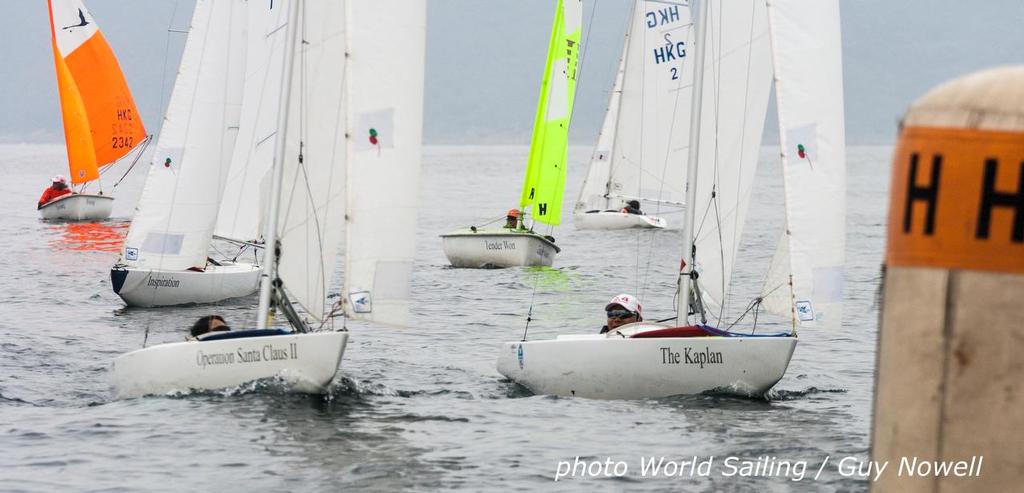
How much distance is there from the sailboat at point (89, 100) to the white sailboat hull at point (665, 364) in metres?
24.7

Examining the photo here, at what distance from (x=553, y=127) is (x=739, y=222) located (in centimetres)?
1360

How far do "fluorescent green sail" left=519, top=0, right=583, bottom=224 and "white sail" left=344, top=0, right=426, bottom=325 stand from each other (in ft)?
46.5

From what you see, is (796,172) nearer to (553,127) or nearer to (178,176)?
(178,176)

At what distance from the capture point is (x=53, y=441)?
10609 mm

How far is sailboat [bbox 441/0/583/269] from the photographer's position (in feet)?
84.4

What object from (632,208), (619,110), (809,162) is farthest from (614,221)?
(809,162)

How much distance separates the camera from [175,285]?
1917 centimetres

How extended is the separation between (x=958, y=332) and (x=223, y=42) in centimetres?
1737

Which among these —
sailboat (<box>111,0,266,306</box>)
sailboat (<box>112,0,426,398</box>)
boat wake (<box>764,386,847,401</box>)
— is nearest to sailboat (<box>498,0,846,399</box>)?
boat wake (<box>764,386,847,401</box>)

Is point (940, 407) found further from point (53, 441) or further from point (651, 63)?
point (651, 63)

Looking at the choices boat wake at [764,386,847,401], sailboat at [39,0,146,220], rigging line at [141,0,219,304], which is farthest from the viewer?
sailboat at [39,0,146,220]

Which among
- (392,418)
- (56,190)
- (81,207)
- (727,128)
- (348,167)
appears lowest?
(392,418)

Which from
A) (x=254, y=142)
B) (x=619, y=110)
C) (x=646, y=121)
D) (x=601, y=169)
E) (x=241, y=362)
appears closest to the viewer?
(x=241, y=362)

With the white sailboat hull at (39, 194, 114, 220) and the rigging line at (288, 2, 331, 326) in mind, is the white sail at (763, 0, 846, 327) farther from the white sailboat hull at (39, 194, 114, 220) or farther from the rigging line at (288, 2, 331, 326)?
the white sailboat hull at (39, 194, 114, 220)
